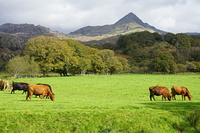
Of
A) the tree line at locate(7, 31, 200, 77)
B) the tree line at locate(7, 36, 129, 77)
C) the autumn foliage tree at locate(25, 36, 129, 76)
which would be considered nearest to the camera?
the tree line at locate(7, 36, 129, 77)

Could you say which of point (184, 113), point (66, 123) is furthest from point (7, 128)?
point (184, 113)

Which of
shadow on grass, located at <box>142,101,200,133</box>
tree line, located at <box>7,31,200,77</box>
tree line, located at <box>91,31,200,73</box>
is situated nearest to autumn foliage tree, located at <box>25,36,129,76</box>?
tree line, located at <box>7,31,200,77</box>

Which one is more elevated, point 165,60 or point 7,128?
point 165,60

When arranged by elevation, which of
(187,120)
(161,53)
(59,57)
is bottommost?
(187,120)

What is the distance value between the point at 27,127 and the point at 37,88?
868 centimetres

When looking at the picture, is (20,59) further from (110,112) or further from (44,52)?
(110,112)

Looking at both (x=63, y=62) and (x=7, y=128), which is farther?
(x=63, y=62)

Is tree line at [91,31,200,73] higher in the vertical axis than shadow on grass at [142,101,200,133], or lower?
higher

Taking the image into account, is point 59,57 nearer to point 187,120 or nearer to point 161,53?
point 187,120

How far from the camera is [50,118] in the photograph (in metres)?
11.9

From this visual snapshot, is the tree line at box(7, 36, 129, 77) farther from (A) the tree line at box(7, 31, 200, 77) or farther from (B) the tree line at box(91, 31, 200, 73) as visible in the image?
(B) the tree line at box(91, 31, 200, 73)

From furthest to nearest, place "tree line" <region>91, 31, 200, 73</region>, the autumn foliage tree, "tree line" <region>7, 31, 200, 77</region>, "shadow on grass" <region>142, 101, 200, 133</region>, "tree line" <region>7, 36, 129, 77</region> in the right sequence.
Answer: "tree line" <region>91, 31, 200, 73</region> < the autumn foliage tree < "tree line" <region>7, 31, 200, 77</region> < "tree line" <region>7, 36, 129, 77</region> < "shadow on grass" <region>142, 101, 200, 133</region>

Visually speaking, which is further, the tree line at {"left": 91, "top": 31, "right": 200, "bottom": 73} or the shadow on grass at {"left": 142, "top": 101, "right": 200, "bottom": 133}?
the tree line at {"left": 91, "top": 31, "right": 200, "bottom": 73}

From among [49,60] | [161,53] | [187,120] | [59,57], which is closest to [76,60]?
[59,57]
